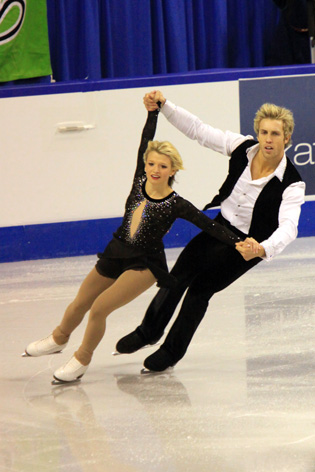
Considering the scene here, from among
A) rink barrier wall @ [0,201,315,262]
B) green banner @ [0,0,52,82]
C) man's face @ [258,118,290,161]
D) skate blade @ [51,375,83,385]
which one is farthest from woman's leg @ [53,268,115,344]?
green banner @ [0,0,52,82]

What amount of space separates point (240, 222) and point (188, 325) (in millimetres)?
472

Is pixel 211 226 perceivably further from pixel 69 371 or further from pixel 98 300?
pixel 69 371

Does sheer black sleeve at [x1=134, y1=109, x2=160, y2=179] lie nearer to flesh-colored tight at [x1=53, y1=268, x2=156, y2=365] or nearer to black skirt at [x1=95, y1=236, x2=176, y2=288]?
black skirt at [x1=95, y1=236, x2=176, y2=288]

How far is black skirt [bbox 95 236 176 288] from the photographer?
9.96 ft

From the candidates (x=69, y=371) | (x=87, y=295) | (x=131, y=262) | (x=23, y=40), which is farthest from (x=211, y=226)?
(x=23, y=40)

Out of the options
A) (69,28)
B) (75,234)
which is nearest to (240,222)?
(75,234)

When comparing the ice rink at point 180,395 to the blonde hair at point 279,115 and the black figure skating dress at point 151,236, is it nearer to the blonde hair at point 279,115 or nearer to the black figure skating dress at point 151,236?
the black figure skating dress at point 151,236

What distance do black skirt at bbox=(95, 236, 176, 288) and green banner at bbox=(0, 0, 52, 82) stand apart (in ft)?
8.89

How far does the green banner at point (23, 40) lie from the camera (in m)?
5.30

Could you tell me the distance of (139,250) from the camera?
3057mm

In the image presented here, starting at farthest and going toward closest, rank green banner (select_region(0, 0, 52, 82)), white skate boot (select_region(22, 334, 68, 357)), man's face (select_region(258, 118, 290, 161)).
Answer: green banner (select_region(0, 0, 52, 82)) → white skate boot (select_region(22, 334, 68, 357)) → man's face (select_region(258, 118, 290, 161))

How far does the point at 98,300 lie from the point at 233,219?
0.66 meters

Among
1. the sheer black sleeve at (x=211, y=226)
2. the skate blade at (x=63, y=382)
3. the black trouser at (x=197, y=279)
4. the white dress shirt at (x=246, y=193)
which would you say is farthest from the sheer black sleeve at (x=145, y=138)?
the skate blade at (x=63, y=382)

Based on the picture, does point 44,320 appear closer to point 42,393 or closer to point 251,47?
point 42,393
